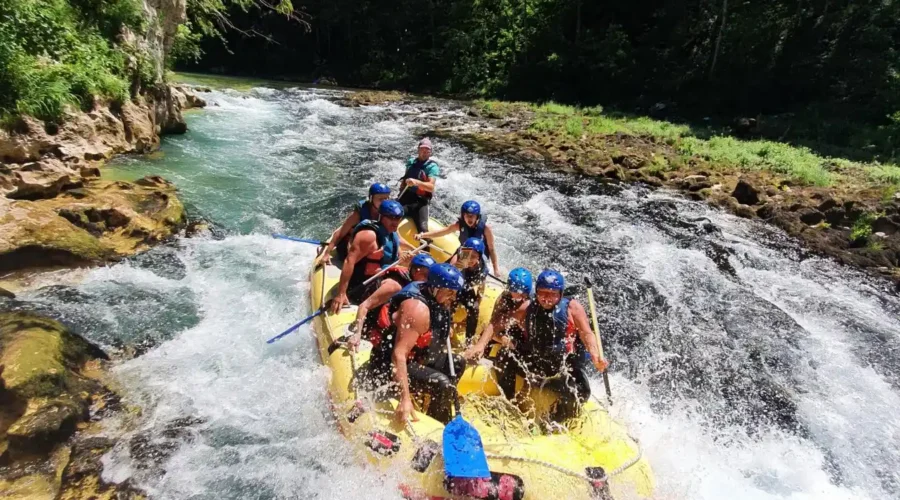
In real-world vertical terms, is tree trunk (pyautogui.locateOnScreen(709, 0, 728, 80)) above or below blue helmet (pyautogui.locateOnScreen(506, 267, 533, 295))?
above

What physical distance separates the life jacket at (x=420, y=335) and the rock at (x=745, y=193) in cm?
1024

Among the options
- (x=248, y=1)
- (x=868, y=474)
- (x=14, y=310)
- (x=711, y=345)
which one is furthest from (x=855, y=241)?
(x=248, y=1)

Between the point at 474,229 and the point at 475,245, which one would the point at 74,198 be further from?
the point at 475,245

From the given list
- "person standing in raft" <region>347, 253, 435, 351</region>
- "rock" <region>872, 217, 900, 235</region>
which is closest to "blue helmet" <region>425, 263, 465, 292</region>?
"person standing in raft" <region>347, 253, 435, 351</region>

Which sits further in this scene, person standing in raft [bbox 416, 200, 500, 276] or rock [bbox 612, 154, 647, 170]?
rock [bbox 612, 154, 647, 170]

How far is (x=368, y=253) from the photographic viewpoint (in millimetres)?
5727

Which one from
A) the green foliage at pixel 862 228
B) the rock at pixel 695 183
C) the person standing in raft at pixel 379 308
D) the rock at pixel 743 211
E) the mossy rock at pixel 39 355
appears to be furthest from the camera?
the rock at pixel 695 183

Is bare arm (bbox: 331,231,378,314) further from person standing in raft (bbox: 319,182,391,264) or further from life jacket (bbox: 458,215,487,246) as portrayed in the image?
life jacket (bbox: 458,215,487,246)

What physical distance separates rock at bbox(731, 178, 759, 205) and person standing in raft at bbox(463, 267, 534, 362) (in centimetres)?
951

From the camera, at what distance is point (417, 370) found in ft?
14.1

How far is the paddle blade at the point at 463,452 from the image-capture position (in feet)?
11.6

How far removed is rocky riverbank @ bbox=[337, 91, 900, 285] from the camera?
10.2 m

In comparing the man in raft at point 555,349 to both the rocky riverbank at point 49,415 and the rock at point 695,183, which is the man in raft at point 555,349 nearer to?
the rocky riverbank at point 49,415

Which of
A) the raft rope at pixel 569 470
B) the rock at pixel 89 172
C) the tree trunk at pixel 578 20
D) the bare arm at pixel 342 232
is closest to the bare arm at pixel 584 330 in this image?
the raft rope at pixel 569 470
